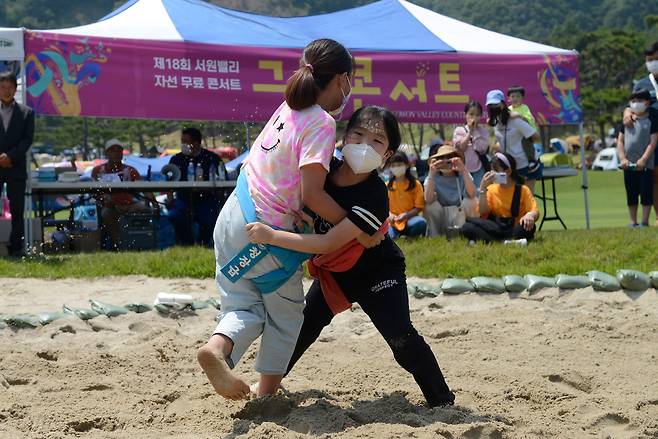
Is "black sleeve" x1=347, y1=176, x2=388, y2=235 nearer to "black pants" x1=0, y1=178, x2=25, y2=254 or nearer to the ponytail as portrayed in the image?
the ponytail

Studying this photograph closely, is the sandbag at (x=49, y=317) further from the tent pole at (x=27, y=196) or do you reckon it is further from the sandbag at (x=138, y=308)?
the tent pole at (x=27, y=196)

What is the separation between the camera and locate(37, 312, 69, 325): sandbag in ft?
19.0

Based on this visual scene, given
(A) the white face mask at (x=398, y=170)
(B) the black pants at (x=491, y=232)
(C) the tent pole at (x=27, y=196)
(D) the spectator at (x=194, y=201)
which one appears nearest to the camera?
(B) the black pants at (x=491, y=232)

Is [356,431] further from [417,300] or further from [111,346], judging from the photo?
[417,300]

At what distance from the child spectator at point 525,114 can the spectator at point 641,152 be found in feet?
3.26

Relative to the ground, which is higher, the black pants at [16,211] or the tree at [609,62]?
the tree at [609,62]

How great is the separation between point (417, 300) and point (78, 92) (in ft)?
17.0

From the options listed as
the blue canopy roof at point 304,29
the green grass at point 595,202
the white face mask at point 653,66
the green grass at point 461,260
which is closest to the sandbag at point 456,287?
the green grass at point 461,260

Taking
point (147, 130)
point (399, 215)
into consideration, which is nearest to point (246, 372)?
point (399, 215)

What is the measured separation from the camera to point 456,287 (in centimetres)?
646

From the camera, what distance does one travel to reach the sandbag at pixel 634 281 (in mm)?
6305

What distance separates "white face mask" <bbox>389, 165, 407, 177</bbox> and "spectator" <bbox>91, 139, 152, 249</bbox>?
283 cm

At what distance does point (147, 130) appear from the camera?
2154 inches

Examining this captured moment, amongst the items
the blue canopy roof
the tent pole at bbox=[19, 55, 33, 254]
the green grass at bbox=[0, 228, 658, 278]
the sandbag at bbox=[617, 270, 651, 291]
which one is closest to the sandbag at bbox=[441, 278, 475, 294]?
the green grass at bbox=[0, 228, 658, 278]
